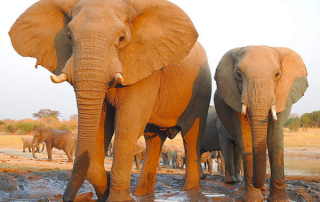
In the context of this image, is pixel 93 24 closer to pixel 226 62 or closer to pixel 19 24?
pixel 19 24

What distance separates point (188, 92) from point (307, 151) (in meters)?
18.8

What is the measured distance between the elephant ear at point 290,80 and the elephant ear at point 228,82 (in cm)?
62

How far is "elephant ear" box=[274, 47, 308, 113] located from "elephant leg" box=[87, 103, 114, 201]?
251cm

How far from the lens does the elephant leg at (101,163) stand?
16.7 feet

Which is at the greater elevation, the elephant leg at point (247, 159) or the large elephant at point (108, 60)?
the large elephant at point (108, 60)

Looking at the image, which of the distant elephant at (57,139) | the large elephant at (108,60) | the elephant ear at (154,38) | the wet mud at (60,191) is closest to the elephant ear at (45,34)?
the large elephant at (108,60)

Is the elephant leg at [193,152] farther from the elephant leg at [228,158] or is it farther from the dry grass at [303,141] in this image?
the dry grass at [303,141]

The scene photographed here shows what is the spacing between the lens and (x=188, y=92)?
6664 millimetres

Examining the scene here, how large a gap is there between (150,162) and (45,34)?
2.99 meters

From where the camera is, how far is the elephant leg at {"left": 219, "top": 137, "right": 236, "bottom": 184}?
8.50 m

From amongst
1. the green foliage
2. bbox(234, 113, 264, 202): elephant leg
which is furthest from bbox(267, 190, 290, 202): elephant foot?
the green foliage

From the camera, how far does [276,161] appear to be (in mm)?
5781

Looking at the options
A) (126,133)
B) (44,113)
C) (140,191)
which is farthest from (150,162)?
(44,113)

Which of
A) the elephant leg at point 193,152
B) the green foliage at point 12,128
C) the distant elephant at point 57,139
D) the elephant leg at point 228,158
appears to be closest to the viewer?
the elephant leg at point 193,152
